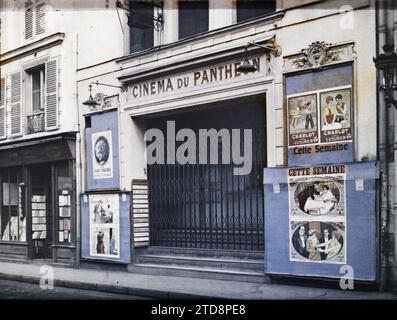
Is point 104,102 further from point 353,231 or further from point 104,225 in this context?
point 353,231

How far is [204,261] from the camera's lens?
1195cm

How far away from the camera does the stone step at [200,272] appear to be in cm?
1084

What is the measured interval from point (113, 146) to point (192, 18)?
341cm

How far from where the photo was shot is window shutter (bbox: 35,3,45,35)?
50.0ft

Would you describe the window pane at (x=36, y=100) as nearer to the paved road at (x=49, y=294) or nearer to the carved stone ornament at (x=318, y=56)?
the paved road at (x=49, y=294)

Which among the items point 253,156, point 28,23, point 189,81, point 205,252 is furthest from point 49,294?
point 28,23

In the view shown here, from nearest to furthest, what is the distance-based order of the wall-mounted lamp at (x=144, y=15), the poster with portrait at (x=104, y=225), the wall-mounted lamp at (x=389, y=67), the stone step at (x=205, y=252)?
1. the wall-mounted lamp at (x=389, y=67)
2. the stone step at (x=205, y=252)
3. the wall-mounted lamp at (x=144, y=15)
4. the poster with portrait at (x=104, y=225)

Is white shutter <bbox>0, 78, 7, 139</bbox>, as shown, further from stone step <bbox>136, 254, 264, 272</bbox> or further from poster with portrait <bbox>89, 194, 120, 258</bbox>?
stone step <bbox>136, 254, 264, 272</bbox>

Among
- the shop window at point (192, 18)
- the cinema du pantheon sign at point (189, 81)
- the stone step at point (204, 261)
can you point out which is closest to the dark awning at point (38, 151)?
the cinema du pantheon sign at point (189, 81)

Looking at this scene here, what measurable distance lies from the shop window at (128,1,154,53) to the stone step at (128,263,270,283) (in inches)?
188

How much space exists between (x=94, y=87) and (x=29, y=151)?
122 inches

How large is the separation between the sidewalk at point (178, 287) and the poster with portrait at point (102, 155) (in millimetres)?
2221

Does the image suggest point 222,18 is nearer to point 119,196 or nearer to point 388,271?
point 119,196

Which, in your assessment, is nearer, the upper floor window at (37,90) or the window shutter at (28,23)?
the window shutter at (28,23)
